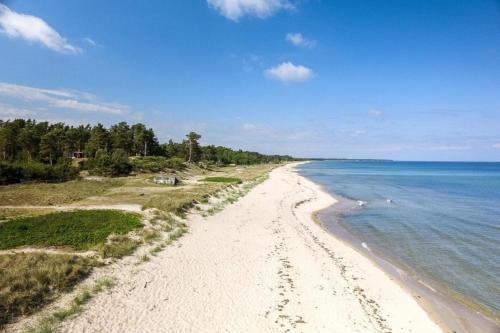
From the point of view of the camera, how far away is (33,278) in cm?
1117

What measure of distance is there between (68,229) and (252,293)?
11.8 meters

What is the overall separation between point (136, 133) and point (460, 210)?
262 ft

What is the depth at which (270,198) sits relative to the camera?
137 feet

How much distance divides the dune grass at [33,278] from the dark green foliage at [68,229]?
2172 millimetres

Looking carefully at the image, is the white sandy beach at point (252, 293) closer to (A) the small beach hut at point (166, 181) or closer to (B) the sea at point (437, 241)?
(B) the sea at point (437, 241)

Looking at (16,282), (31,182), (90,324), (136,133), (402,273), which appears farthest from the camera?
(136,133)

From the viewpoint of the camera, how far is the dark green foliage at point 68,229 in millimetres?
15908

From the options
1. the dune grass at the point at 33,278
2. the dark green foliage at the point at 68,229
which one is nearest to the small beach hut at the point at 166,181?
the dark green foliage at the point at 68,229

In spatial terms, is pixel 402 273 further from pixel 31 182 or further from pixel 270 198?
pixel 31 182

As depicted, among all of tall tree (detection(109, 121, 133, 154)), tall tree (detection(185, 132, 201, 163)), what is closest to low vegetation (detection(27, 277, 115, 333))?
tall tree (detection(109, 121, 133, 154))

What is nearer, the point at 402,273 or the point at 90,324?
the point at 90,324

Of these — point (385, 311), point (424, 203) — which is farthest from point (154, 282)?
point (424, 203)

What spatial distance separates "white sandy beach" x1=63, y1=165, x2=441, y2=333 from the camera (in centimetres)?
1021

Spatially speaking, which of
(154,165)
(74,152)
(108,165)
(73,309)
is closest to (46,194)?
(108,165)
